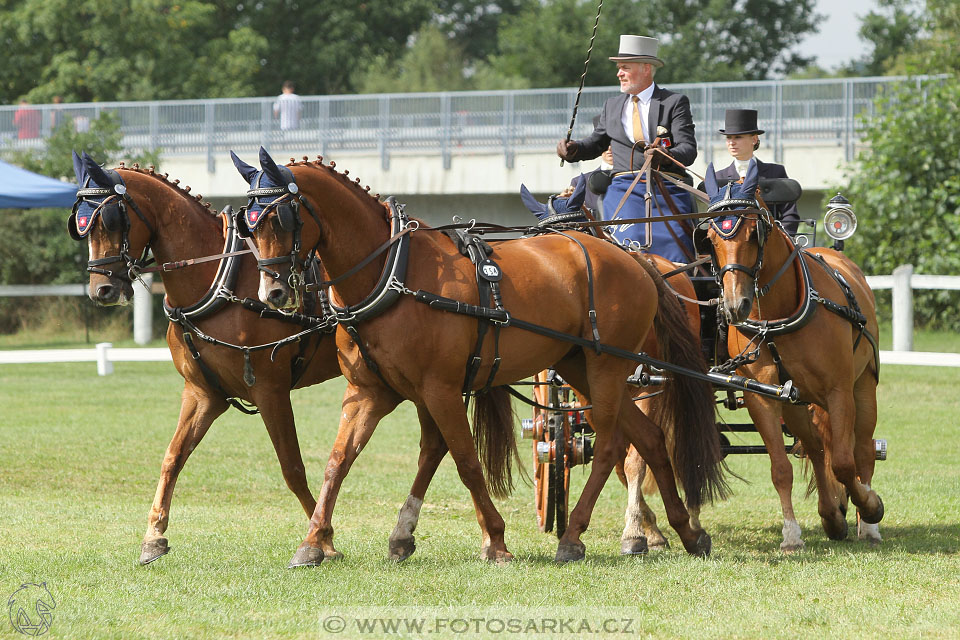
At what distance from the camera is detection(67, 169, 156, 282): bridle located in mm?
6043

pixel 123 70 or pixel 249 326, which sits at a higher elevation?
pixel 123 70

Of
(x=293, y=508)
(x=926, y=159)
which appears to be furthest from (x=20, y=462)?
(x=926, y=159)

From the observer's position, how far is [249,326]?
638 cm

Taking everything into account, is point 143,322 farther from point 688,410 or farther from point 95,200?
point 688,410

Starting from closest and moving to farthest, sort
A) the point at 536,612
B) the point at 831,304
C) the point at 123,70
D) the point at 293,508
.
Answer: the point at 536,612, the point at 831,304, the point at 293,508, the point at 123,70

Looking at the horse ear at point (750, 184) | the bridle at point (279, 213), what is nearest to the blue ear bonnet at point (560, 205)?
the horse ear at point (750, 184)

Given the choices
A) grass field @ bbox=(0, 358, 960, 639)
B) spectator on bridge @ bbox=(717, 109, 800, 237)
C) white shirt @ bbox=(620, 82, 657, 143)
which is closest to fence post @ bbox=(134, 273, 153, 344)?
grass field @ bbox=(0, 358, 960, 639)

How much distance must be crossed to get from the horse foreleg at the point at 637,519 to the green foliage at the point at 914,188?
1154 centimetres

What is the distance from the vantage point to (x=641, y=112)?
784 centimetres

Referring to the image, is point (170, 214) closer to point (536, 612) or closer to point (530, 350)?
point (530, 350)

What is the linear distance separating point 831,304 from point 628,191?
1442mm

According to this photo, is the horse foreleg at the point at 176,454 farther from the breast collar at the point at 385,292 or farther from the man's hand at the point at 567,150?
the man's hand at the point at 567,150

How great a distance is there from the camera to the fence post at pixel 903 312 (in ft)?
50.4

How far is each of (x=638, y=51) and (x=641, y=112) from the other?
389mm
